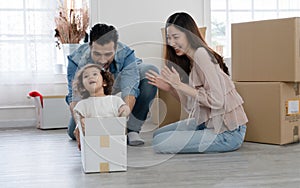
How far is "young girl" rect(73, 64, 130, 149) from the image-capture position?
174 centimetres

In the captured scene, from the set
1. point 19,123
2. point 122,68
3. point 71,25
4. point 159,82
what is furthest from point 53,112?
point 159,82

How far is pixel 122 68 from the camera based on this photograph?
206cm

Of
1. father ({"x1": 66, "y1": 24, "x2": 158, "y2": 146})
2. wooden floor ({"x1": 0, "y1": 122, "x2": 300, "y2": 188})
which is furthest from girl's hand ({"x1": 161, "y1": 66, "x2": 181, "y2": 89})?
wooden floor ({"x1": 0, "y1": 122, "x2": 300, "y2": 188})

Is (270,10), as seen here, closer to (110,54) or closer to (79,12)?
(79,12)

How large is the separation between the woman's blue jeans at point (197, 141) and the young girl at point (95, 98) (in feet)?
1.15

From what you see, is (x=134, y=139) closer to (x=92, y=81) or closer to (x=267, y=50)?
(x=92, y=81)

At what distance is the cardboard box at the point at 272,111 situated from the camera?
2.25 m

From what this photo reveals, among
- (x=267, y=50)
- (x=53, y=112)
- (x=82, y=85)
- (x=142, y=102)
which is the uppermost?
(x=267, y=50)

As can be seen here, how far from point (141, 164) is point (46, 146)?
2.47 ft

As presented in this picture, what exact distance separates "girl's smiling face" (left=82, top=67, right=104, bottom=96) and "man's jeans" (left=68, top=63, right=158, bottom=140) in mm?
389

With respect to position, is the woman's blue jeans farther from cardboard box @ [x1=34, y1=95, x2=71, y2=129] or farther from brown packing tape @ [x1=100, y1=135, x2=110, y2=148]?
cardboard box @ [x1=34, y1=95, x2=71, y2=129]

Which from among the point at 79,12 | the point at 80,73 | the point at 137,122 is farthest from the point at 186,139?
the point at 79,12

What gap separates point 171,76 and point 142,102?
45cm

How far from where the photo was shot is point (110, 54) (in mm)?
1854
